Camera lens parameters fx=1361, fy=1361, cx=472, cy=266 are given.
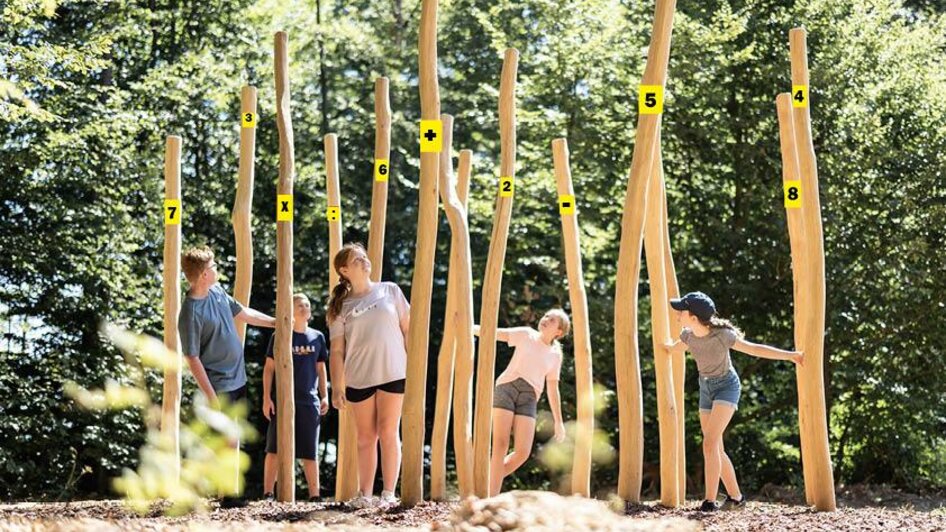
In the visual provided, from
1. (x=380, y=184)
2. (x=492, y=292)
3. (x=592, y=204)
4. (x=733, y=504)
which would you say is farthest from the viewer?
(x=592, y=204)

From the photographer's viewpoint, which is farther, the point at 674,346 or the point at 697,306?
the point at 674,346

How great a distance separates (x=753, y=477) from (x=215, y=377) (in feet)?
31.4

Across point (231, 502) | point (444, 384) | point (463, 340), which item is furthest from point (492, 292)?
point (231, 502)

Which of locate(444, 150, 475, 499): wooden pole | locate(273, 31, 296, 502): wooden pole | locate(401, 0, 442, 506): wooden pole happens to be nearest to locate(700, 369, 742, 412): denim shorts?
locate(444, 150, 475, 499): wooden pole

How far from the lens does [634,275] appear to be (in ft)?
22.4

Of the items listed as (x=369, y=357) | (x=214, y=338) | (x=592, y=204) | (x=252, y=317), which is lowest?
(x=369, y=357)

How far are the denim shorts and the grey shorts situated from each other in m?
1.19

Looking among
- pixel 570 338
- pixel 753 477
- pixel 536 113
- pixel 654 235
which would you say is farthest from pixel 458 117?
pixel 654 235

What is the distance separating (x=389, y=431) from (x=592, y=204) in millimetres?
8881

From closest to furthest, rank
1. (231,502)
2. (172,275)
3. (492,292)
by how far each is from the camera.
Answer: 1. (231,502)
2. (492,292)
3. (172,275)

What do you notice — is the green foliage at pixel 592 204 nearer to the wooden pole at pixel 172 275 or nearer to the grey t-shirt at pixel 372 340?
the wooden pole at pixel 172 275

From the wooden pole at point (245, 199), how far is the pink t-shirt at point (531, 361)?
5.36 feet

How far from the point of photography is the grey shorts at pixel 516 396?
821cm

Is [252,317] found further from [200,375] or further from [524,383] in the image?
[524,383]
